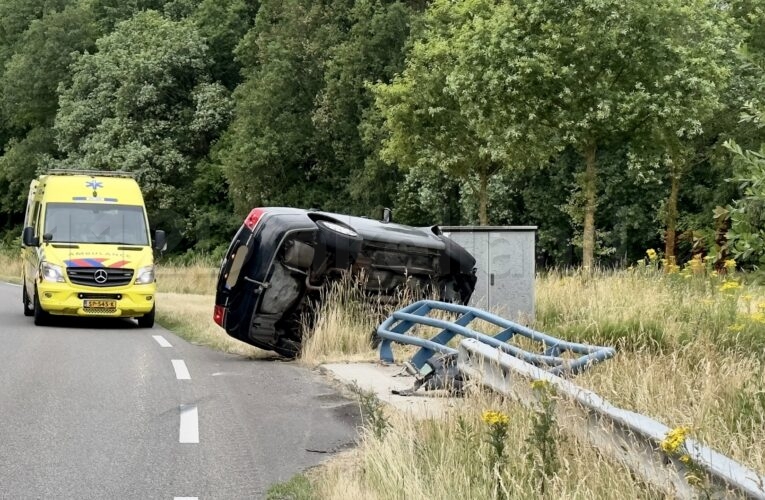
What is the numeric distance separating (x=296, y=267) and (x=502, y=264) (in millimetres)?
3787

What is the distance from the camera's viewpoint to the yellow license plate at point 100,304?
19.0 m

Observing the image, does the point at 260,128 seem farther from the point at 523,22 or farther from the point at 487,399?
Answer: the point at 487,399

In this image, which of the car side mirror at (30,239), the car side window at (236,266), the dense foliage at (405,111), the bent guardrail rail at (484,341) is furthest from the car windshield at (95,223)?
the dense foliage at (405,111)

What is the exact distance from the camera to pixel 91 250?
19188mm

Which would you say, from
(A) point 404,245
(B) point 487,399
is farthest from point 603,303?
(B) point 487,399

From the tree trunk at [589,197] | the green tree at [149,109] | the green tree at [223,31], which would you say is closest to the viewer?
the tree trunk at [589,197]

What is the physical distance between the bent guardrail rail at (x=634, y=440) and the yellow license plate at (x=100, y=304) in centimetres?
1260

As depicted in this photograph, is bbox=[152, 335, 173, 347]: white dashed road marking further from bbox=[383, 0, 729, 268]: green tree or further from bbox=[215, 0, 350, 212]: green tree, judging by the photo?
bbox=[215, 0, 350, 212]: green tree

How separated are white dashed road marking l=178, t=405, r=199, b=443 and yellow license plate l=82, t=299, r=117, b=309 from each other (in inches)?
381

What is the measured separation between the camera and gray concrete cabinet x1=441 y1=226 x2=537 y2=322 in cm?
1558

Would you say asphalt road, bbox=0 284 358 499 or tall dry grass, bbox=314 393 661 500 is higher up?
tall dry grass, bbox=314 393 661 500

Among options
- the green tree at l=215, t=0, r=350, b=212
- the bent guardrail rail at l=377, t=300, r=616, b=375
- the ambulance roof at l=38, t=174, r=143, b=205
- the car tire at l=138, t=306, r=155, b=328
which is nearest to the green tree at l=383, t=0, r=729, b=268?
the ambulance roof at l=38, t=174, r=143, b=205

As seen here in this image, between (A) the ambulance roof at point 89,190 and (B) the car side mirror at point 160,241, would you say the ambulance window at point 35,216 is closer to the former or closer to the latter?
(A) the ambulance roof at point 89,190

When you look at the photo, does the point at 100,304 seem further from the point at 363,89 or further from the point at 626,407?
the point at 363,89
